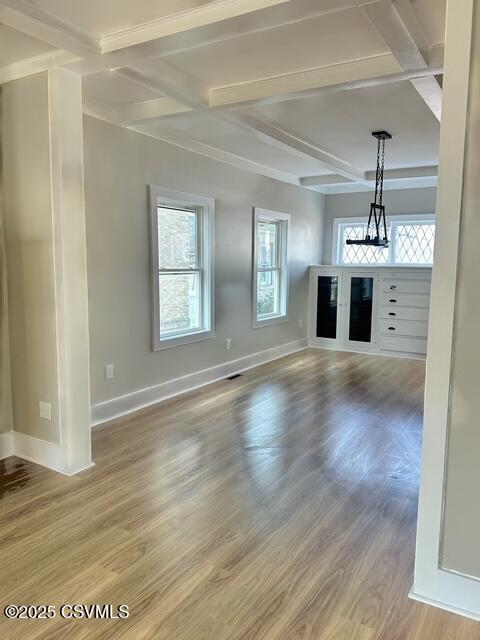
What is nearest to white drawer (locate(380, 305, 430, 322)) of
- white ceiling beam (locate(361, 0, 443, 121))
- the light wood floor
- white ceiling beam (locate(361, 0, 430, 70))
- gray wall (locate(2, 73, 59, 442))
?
the light wood floor

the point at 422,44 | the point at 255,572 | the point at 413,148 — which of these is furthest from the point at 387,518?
the point at 413,148

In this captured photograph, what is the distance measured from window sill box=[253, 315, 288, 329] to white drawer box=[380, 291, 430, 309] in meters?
1.40

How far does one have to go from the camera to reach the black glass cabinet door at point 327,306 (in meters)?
7.00

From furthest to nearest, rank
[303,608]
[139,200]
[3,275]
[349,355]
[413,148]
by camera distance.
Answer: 1. [349,355]
2. [413,148]
3. [139,200]
4. [3,275]
5. [303,608]

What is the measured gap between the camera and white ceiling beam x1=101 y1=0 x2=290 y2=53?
199 cm

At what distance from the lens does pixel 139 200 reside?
402 cm

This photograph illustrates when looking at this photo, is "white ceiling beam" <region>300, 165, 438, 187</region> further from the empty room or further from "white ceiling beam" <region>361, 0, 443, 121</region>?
"white ceiling beam" <region>361, 0, 443, 121</region>

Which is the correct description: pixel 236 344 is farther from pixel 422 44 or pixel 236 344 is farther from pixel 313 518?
pixel 422 44

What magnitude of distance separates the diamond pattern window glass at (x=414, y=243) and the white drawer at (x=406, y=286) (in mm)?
580

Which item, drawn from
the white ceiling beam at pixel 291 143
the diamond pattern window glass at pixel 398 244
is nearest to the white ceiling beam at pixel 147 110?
the white ceiling beam at pixel 291 143

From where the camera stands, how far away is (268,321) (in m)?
6.14

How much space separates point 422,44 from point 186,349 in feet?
10.6

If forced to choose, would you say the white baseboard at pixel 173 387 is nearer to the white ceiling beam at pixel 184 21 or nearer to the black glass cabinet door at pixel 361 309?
the black glass cabinet door at pixel 361 309

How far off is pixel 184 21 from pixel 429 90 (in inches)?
66.0
